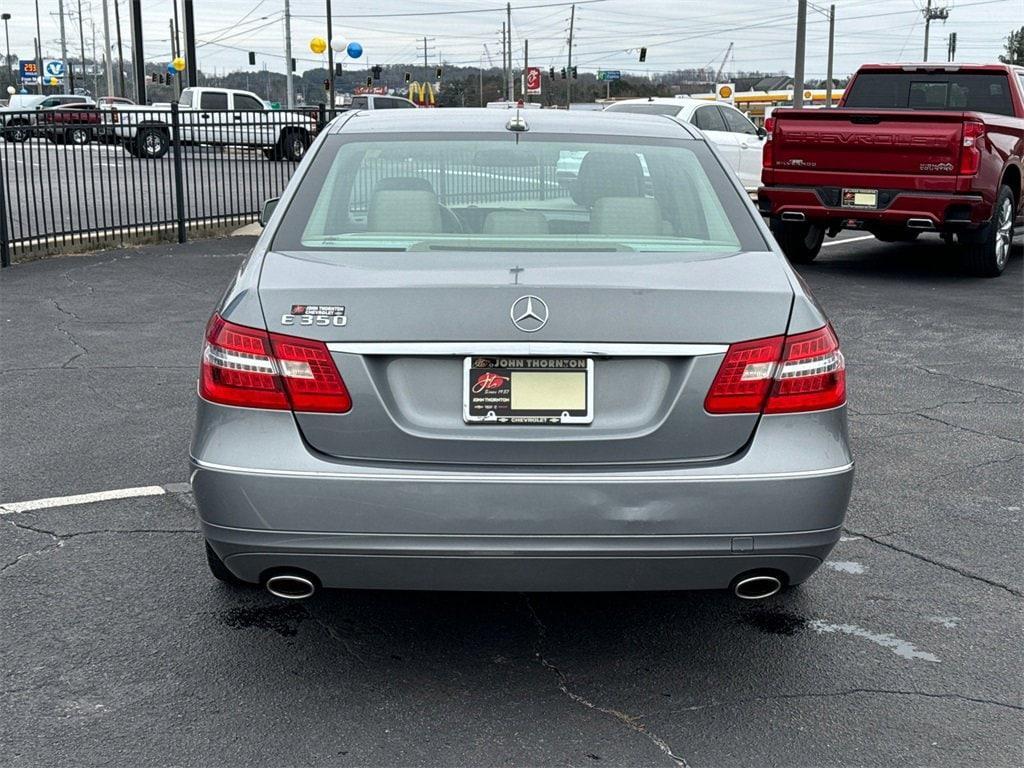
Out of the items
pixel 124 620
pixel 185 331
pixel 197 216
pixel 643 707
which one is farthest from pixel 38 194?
pixel 643 707

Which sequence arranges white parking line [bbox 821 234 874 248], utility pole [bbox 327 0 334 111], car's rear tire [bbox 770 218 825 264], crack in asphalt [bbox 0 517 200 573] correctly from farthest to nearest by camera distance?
utility pole [bbox 327 0 334 111]
white parking line [bbox 821 234 874 248]
car's rear tire [bbox 770 218 825 264]
crack in asphalt [bbox 0 517 200 573]

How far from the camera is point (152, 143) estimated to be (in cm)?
1462

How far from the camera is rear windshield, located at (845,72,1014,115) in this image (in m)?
12.8

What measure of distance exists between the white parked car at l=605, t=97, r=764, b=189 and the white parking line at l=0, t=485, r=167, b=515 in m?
13.6

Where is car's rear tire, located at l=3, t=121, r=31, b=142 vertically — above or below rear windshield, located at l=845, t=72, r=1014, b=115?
below

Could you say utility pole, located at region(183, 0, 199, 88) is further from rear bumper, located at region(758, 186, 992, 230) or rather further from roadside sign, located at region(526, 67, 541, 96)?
roadside sign, located at region(526, 67, 541, 96)

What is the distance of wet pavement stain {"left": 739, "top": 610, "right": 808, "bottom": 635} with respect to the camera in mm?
4000

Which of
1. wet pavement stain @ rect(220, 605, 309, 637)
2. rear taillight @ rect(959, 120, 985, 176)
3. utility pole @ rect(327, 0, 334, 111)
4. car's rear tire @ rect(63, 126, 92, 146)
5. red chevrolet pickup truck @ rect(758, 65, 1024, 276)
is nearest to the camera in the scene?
wet pavement stain @ rect(220, 605, 309, 637)

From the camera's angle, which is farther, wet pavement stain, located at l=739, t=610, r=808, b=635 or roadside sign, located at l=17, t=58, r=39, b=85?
roadside sign, located at l=17, t=58, r=39, b=85

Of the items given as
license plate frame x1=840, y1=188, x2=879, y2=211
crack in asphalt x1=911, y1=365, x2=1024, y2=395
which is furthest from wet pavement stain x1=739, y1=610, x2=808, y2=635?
license plate frame x1=840, y1=188, x2=879, y2=211

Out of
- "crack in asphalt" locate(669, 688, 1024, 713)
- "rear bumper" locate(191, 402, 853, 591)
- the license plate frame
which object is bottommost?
"crack in asphalt" locate(669, 688, 1024, 713)

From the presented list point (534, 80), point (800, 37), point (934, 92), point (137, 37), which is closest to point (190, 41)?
point (137, 37)

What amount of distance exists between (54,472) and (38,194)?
9670 millimetres

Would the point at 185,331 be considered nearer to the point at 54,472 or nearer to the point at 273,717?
the point at 54,472
